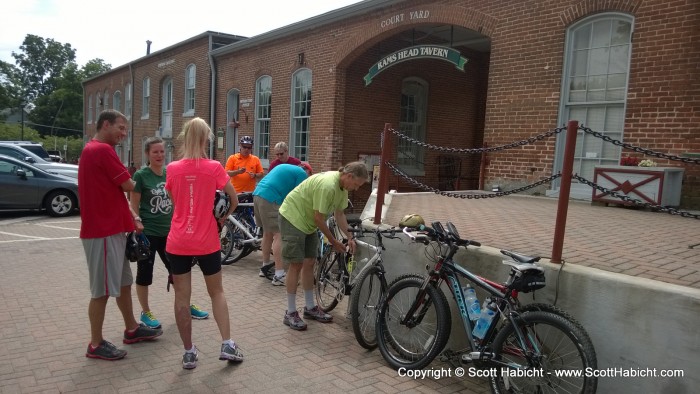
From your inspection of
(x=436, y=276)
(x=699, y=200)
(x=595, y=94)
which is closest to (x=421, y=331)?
(x=436, y=276)

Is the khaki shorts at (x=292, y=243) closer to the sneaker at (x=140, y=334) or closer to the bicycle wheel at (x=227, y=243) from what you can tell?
the sneaker at (x=140, y=334)

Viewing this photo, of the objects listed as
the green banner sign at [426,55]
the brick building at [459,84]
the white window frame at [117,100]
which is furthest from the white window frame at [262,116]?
the white window frame at [117,100]

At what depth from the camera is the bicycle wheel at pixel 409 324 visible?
3846mm

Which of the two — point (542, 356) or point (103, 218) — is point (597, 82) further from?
point (103, 218)

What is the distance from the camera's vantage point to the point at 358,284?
4488 millimetres

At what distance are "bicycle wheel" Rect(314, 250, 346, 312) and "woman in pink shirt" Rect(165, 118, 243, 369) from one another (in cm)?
154

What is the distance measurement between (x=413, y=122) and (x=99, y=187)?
38.2 ft

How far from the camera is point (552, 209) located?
7.41 metres

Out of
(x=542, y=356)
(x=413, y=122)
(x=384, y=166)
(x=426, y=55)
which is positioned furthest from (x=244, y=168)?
(x=413, y=122)

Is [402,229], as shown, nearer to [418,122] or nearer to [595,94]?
[595,94]

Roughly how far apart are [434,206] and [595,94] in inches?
141

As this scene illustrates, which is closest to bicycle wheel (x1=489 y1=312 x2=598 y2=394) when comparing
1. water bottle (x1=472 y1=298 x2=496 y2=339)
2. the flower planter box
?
water bottle (x1=472 y1=298 x2=496 y2=339)

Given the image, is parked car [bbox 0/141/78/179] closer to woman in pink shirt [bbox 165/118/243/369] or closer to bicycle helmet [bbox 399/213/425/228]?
woman in pink shirt [bbox 165/118/243/369]

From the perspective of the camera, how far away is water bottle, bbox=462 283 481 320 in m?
3.71
